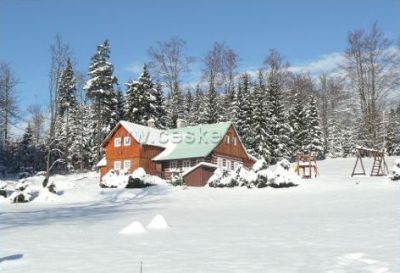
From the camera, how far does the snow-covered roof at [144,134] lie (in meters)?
48.5

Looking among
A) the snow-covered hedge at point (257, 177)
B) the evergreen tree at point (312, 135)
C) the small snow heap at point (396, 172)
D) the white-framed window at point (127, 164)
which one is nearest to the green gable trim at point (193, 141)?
the white-framed window at point (127, 164)

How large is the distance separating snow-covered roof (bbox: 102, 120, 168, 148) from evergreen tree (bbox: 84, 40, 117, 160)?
9.52m

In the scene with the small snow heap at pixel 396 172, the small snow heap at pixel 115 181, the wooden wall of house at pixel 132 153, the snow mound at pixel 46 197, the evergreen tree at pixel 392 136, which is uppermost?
the evergreen tree at pixel 392 136

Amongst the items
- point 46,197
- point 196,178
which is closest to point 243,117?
point 196,178

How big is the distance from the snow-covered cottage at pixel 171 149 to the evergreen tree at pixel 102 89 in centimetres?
883

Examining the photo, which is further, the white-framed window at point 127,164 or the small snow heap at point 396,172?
the white-framed window at point 127,164

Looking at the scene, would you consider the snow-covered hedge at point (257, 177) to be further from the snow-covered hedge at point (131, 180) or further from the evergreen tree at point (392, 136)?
the evergreen tree at point (392, 136)

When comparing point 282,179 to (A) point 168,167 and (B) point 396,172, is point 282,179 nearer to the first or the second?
(B) point 396,172

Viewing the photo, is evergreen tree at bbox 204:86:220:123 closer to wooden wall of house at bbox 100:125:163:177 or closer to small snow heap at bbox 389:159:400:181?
wooden wall of house at bbox 100:125:163:177

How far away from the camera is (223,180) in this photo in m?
36.0

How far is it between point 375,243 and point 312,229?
2756 mm

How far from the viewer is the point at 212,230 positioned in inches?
538

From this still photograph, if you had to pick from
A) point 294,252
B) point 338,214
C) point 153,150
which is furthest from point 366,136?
point 294,252

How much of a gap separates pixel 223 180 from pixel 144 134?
15942mm
